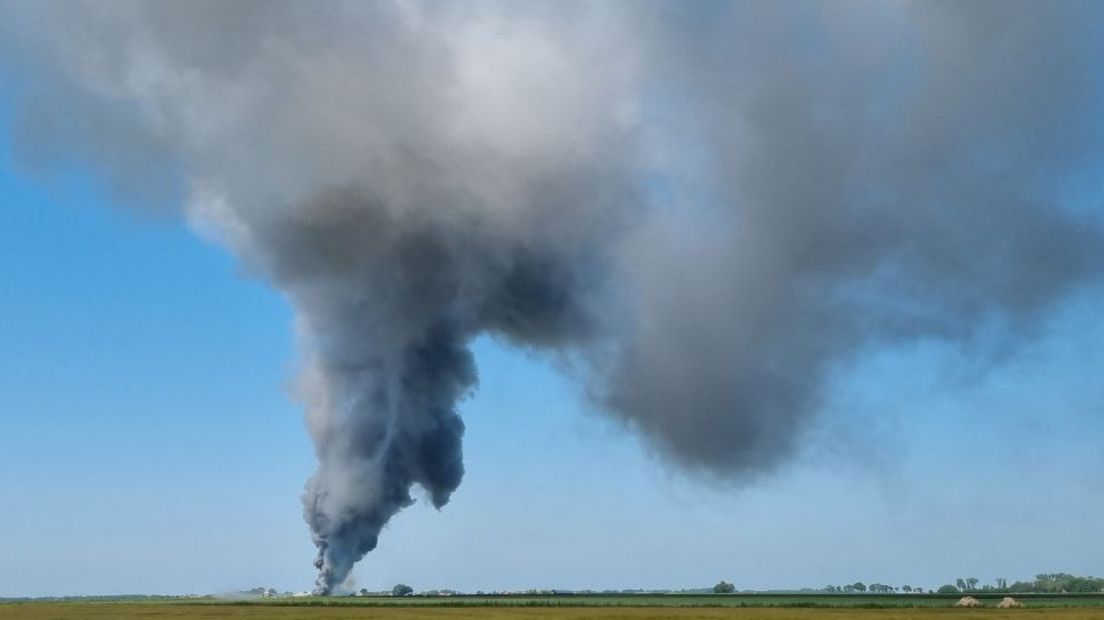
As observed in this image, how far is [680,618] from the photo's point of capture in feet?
302

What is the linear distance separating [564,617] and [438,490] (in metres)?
75.6

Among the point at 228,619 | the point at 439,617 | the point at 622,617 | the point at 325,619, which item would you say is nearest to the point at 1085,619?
the point at 622,617

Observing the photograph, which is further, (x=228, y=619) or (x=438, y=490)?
(x=438, y=490)

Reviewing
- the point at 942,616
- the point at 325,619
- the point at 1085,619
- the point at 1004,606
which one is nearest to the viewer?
the point at 1085,619

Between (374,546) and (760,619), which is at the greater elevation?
(374,546)

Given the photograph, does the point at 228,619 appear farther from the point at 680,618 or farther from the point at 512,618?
the point at 680,618

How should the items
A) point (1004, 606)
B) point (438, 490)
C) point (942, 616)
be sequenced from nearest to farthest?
1. point (942, 616)
2. point (1004, 606)
3. point (438, 490)

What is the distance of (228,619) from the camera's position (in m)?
87.1

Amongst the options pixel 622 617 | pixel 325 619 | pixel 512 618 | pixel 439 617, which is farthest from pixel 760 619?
pixel 325 619

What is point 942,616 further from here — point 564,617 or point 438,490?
point 438,490

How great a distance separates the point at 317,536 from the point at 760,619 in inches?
3727

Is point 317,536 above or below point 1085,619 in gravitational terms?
above

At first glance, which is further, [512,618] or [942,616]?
[942,616]

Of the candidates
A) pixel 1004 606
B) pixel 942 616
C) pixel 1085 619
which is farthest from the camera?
pixel 1004 606
